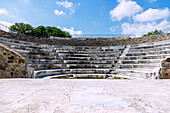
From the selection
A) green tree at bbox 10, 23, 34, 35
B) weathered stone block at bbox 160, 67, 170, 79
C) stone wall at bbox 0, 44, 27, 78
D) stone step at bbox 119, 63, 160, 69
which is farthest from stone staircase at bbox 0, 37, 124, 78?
green tree at bbox 10, 23, 34, 35

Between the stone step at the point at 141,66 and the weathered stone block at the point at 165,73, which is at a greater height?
the stone step at the point at 141,66

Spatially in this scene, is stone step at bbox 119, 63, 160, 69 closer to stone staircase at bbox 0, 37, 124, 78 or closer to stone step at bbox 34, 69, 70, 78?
stone staircase at bbox 0, 37, 124, 78

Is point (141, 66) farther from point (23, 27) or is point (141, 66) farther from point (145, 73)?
point (23, 27)

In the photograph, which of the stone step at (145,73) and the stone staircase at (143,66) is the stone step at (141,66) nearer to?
the stone staircase at (143,66)

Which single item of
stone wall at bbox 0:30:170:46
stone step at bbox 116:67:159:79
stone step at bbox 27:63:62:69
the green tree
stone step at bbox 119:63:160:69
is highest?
the green tree

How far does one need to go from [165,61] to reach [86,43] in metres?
8.48

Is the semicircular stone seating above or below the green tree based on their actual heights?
below

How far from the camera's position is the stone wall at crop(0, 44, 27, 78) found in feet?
13.2

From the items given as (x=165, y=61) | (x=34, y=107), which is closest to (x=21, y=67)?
(x=34, y=107)

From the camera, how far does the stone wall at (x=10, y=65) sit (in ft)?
13.2

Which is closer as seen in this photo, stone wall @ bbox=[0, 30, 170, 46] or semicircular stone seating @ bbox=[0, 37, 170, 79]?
semicircular stone seating @ bbox=[0, 37, 170, 79]

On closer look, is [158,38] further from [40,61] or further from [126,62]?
[40,61]

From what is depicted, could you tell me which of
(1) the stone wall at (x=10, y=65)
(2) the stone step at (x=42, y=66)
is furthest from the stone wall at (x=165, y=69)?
(1) the stone wall at (x=10, y=65)

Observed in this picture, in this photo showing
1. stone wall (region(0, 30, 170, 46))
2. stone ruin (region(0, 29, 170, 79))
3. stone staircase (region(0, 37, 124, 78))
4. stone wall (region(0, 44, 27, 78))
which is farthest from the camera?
stone wall (region(0, 30, 170, 46))
